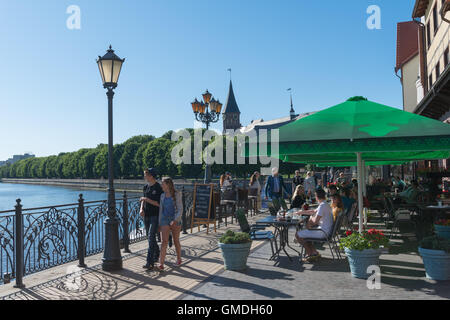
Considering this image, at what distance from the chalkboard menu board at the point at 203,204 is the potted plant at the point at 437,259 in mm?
6654

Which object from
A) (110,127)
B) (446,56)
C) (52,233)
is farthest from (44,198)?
(110,127)

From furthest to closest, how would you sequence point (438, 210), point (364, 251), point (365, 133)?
point (438, 210) → point (364, 251) → point (365, 133)

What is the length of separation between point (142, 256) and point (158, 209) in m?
1.80

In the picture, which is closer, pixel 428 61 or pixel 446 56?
pixel 446 56

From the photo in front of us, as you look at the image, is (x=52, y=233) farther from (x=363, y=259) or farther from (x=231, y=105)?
(x=231, y=105)

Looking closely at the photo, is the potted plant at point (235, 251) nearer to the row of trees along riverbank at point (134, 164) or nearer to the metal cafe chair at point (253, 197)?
the metal cafe chair at point (253, 197)

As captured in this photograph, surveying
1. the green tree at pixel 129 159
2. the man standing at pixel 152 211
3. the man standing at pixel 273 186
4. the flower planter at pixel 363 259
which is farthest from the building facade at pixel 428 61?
the green tree at pixel 129 159

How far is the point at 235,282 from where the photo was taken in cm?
643

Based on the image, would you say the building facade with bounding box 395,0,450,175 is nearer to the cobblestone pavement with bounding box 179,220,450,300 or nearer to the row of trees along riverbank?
the cobblestone pavement with bounding box 179,220,450,300

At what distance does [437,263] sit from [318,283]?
1759 millimetres

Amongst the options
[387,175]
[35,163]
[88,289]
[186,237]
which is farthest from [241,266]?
[35,163]

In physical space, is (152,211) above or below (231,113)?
below

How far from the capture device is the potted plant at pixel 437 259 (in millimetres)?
6010
